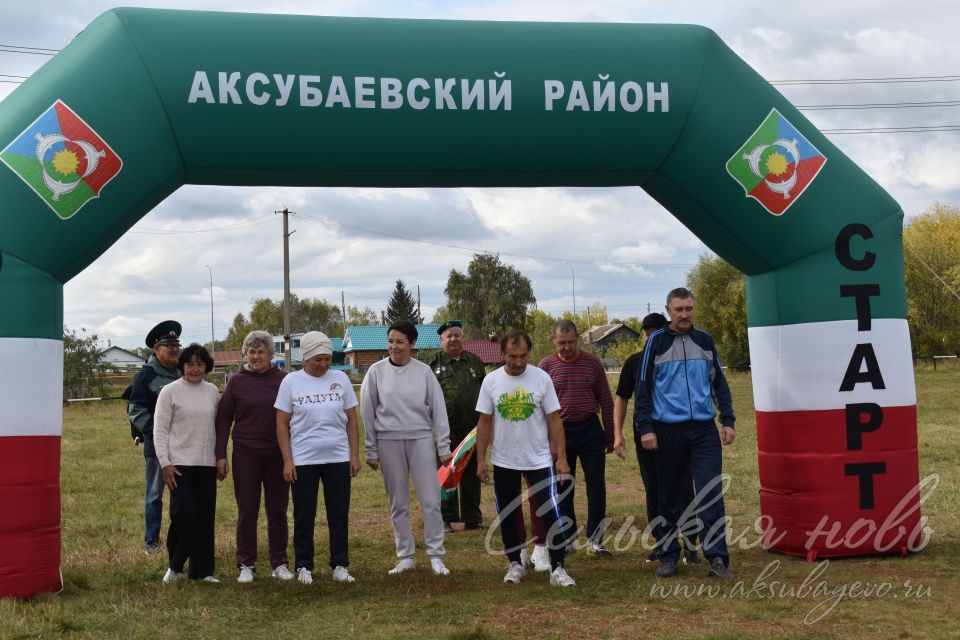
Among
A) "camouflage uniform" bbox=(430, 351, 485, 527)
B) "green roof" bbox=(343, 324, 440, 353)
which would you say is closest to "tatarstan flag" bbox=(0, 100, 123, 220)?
"camouflage uniform" bbox=(430, 351, 485, 527)

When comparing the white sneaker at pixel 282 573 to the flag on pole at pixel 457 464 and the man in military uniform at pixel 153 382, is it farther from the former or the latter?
the flag on pole at pixel 457 464

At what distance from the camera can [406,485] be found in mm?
6895

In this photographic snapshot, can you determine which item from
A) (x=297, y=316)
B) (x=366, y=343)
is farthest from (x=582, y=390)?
(x=297, y=316)

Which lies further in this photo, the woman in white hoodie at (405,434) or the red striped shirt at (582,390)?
the red striped shirt at (582,390)

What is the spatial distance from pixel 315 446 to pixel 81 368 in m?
31.7

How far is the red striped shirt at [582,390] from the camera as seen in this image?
7375 millimetres

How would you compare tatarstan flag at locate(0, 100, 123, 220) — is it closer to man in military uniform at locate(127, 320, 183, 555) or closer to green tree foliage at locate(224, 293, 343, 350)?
man in military uniform at locate(127, 320, 183, 555)

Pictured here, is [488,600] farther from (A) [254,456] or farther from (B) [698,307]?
(B) [698,307]

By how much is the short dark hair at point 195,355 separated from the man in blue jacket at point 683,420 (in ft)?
9.68

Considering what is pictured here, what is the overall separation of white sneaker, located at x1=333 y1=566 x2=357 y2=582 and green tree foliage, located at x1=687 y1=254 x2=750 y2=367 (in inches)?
1794

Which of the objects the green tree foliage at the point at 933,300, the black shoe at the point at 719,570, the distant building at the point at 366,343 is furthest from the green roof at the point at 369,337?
the black shoe at the point at 719,570

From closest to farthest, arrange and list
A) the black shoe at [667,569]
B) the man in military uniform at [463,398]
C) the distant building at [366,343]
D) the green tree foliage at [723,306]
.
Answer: the black shoe at [667,569]
the man in military uniform at [463,398]
the green tree foliage at [723,306]
the distant building at [366,343]

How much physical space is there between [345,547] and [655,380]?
7.74 feet

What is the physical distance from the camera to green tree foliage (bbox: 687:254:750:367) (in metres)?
51.6
